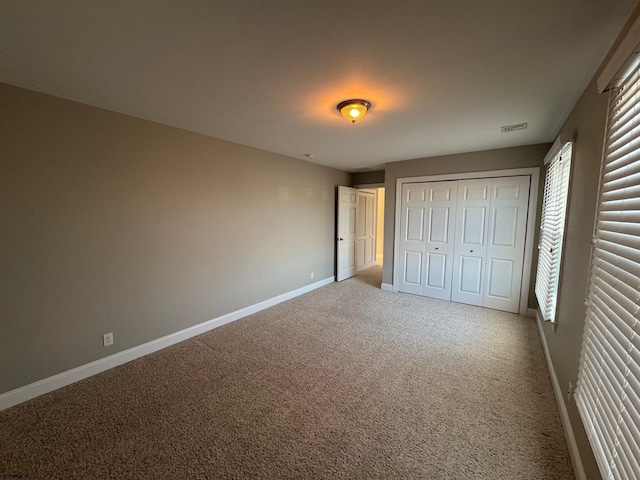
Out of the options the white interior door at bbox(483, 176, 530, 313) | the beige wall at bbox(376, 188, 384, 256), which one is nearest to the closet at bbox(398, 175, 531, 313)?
the white interior door at bbox(483, 176, 530, 313)

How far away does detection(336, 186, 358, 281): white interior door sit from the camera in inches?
216

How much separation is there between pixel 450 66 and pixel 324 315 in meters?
3.16

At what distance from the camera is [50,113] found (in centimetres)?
208

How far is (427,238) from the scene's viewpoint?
4.46 metres

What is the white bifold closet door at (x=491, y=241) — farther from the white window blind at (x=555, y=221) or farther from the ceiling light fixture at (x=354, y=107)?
the ceiling light fixture at (x=354, y=107)

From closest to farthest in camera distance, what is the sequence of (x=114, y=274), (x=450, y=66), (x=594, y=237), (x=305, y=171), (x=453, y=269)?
(x=594, y=237)
(x=450, y=66)
(x=114, y=274)
(x=453, y=269)
(x=305, y=171)

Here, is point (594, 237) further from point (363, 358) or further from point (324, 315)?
point (324, 315)

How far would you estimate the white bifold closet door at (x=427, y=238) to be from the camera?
4.26 metres

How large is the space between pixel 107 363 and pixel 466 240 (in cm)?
482

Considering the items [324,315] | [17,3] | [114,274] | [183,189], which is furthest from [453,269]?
[17,3]

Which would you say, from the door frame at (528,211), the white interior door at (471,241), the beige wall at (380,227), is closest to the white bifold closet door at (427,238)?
the white interior door at (471,241)

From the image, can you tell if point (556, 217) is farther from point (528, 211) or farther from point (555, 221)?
point (528, 211)

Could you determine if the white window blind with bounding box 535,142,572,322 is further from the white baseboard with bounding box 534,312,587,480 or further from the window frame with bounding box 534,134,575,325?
the white baseboard with bounding box 534,312,587,480

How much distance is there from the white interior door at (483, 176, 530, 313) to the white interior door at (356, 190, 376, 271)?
110 inches
